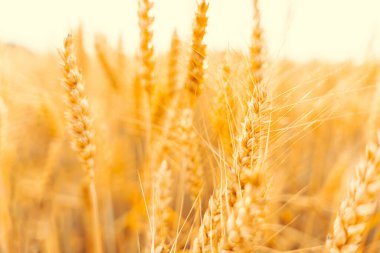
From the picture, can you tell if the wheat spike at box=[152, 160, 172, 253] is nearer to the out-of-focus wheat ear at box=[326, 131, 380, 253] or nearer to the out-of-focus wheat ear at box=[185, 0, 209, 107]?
the out-of-focus wheat ear at box=[185, 0, 209, 107]

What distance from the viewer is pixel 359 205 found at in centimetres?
34

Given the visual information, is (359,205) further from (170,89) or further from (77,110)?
(170,89)

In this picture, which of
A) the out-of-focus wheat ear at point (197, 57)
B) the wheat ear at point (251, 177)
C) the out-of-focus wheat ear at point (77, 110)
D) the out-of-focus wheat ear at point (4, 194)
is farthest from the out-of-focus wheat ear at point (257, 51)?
the out-of-focus wheat ear at point (4, 194)

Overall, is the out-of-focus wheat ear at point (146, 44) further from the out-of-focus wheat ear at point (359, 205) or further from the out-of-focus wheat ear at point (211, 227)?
the out-of-focus wheat ear at point (359, 205)

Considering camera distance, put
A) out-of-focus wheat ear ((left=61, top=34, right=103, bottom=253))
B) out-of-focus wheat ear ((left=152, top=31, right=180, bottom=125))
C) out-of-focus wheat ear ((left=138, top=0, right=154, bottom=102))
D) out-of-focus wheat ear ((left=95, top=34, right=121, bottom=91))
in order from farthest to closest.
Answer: out-of-focus wheat ear ((left=95, top=34, right=121, bottom=91)), out-of-focus wheat ear ((left=152, top=31, right=180, bottom=125)), out-of-focus wheat ear ((left=138, top=0, right=154, bottom=102)), out-of-focus wheat ear ((left=61, top=34, right=103, bottom=253))

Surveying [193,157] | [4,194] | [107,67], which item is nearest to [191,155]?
[193,157]

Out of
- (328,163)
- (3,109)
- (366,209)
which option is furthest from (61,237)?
(328,163)

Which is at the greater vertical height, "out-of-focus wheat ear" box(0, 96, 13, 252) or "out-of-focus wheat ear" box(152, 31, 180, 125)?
"out-of-focus wheat ear" box(152, 31, 180, 125)

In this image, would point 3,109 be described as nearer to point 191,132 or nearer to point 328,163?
point 191,132

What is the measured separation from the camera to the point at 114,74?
1.35 m

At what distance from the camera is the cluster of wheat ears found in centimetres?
46

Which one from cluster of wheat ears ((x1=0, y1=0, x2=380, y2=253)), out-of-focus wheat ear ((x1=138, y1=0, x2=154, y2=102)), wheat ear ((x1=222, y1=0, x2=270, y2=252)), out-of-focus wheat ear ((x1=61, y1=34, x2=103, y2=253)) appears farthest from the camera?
out-of-focus wheat ear ((x1=138, y1=0, x2=154, y2=102))

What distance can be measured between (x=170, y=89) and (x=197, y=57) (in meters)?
0.32

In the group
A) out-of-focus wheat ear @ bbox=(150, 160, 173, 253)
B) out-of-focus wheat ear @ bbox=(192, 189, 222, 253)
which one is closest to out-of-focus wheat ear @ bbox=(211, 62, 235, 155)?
out-of-focus wheat ear @ bbox=(150, 160, 173, 253)
